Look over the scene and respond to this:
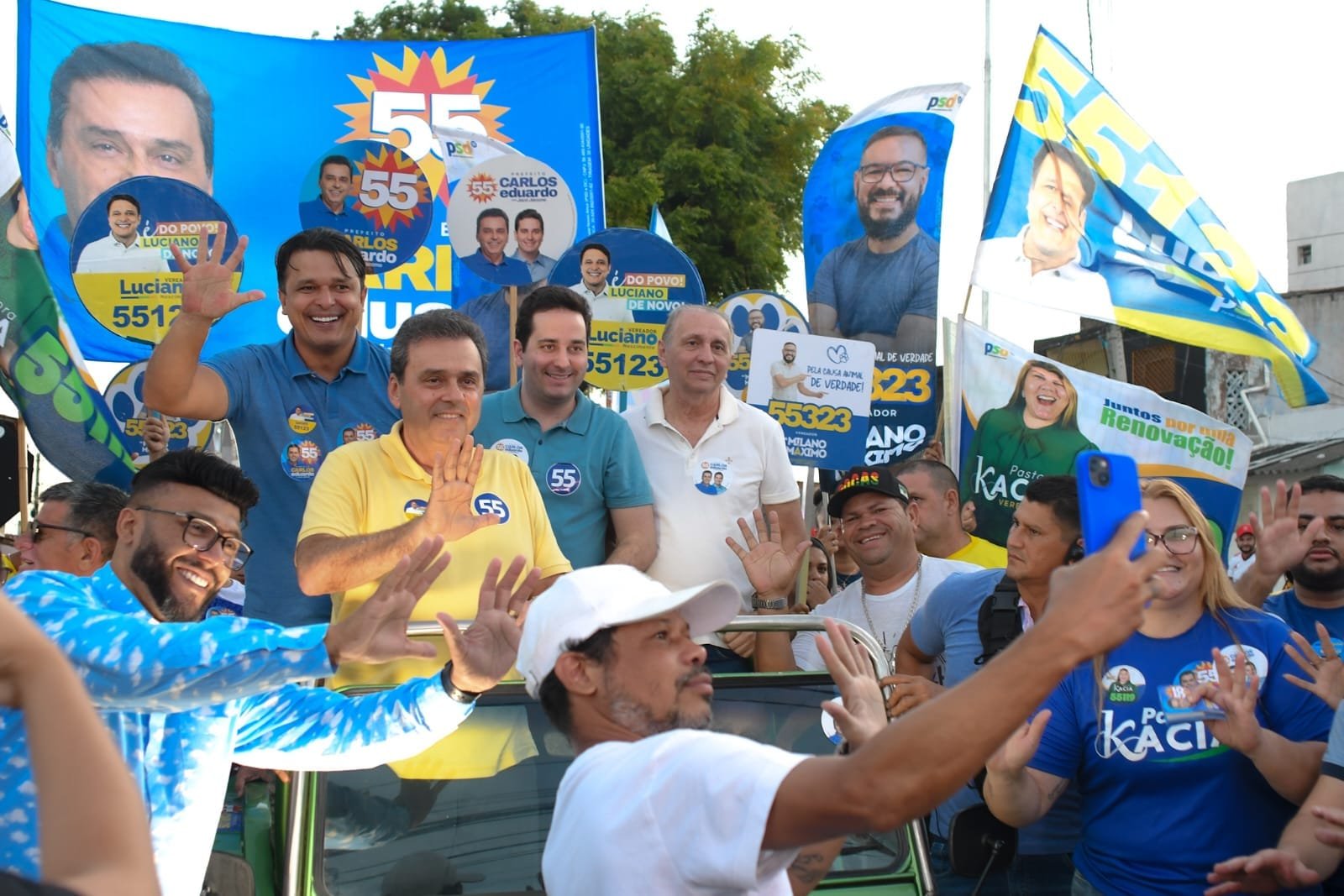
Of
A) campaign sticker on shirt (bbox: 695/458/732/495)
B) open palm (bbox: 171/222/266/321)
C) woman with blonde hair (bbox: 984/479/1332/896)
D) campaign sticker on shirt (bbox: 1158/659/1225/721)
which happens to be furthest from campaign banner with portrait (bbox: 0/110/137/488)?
campaign sticker on shirt (bbox: 1158/659/1225/721)

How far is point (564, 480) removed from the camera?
17.6 feet

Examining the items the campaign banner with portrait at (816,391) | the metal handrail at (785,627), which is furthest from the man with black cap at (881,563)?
the campaign banner with portrait at (816,391)

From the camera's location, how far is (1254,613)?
13.9 feet

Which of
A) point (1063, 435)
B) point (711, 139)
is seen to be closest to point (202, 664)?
point (1063, 435)

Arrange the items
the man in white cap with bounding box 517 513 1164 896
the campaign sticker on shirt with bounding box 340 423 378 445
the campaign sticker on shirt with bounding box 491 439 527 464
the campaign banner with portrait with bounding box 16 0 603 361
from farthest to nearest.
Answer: the campaign banner with portrait with bounding box 16 0 603 361 → the campaign sticker on shirt with bounding box 491 439 527 464 → the campaign sticker on shirt with bounding box 340 423 378 445 → the man in white cap with bounding box 517 513 1164 896

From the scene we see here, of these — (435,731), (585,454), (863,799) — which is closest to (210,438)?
(585,454)

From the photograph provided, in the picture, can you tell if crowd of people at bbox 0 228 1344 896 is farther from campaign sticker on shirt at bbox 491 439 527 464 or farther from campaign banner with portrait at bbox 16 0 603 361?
campaign banner with portrait at bbox 16 0 603 361

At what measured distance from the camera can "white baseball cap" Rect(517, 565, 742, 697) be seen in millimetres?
2562

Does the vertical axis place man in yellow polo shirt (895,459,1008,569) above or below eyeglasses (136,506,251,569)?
below

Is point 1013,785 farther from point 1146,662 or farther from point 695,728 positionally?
point 695,728

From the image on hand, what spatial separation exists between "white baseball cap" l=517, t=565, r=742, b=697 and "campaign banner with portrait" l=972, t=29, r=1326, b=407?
644 centimetres

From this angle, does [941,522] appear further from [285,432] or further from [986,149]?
[986,149]

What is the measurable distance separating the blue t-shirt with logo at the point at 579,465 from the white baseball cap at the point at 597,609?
8.51 ft

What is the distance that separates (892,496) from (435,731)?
3060mm
